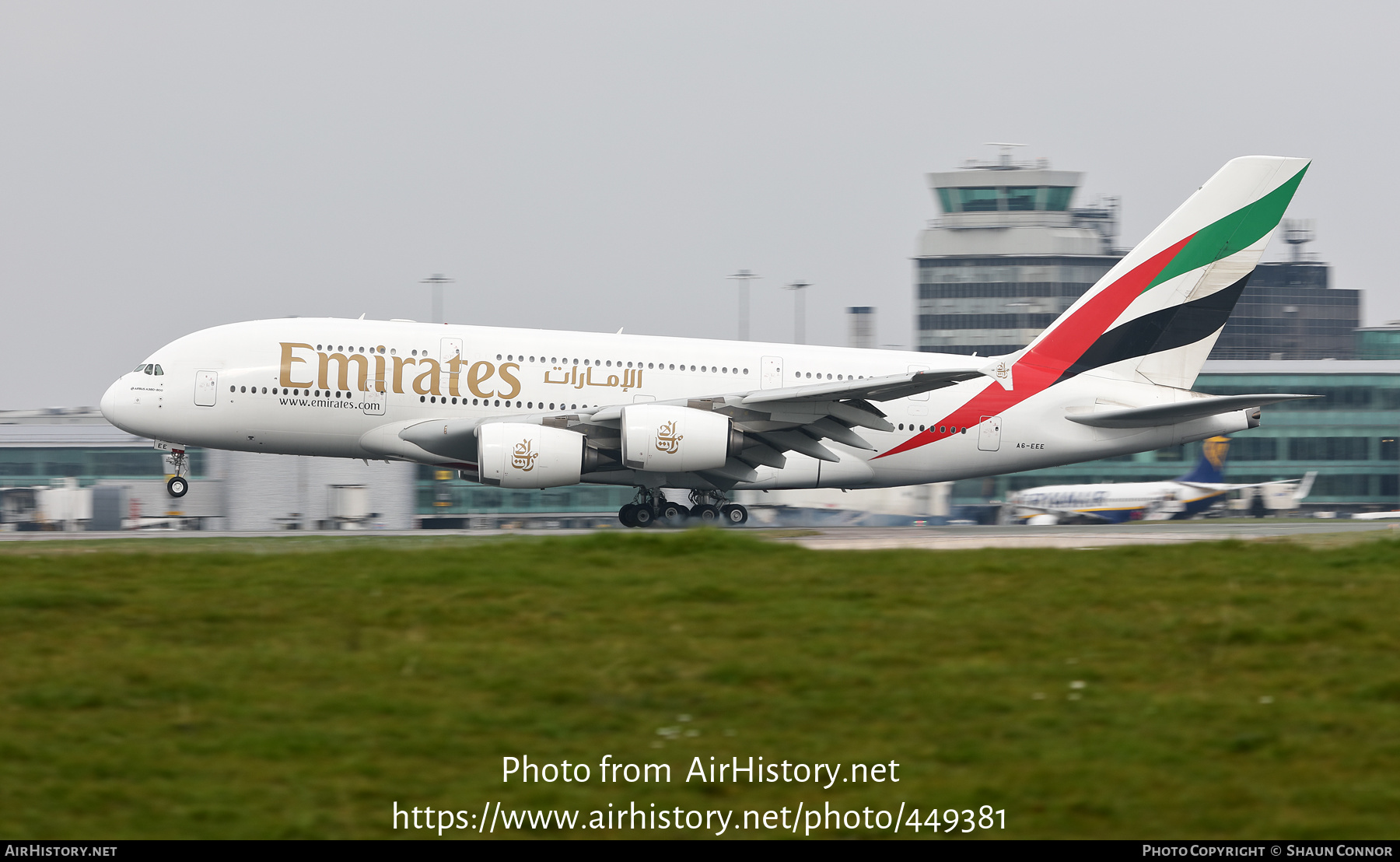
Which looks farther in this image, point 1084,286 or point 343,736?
point 1084,286

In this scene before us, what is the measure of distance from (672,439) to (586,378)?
2.51m

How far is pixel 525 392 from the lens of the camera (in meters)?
25.1

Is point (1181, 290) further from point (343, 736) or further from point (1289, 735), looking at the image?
point (343, 736)

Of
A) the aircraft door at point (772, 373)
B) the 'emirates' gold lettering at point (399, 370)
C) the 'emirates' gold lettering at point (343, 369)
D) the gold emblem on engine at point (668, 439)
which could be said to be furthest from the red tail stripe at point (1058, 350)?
the 'emirates' gold lettering at point (343, 369)

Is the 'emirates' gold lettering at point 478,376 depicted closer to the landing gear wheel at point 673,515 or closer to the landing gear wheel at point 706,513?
the landing gear wheel at point 673,515

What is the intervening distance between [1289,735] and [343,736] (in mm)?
5860

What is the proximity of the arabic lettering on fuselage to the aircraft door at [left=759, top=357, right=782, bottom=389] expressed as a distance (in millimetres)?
2481

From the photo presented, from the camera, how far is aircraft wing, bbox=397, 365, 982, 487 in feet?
79.0

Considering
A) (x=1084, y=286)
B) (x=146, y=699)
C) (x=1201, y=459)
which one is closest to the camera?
(x=146, y=699)

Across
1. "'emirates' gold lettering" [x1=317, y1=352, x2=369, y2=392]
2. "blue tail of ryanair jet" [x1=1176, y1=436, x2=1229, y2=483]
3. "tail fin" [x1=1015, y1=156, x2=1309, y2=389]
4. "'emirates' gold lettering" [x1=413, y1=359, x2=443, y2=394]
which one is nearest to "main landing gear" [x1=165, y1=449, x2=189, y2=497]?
"'emirates' gold lettering" [x1=317, y1=352, x2=369, y2=392]

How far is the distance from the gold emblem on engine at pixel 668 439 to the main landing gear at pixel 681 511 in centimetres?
230

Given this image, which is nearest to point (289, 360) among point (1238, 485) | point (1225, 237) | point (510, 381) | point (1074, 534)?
point (510, 381)
